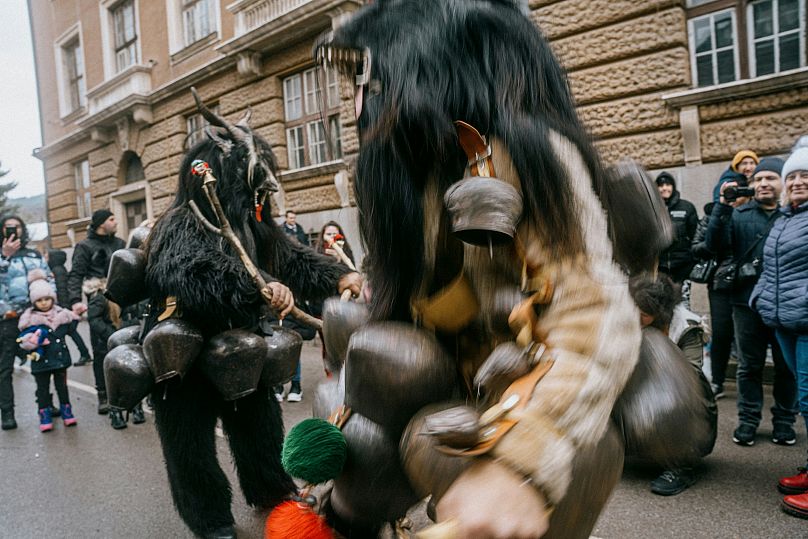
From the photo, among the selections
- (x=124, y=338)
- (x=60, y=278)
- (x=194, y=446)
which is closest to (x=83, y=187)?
(x=60, y=278)

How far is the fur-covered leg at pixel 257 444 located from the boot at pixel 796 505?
2616 millimetres


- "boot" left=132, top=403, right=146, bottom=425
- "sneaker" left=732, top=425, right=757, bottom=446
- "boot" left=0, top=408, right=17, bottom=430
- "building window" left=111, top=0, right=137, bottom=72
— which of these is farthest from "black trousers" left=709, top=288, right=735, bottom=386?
"building window" left=111, top=0, right=137, bottom=72

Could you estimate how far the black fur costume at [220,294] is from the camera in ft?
8.89

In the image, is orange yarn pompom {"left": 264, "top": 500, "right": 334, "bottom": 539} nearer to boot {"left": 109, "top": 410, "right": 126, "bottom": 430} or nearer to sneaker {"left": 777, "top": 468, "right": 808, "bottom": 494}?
sneaker {"left": 777, "top": 468, "right": 808, "bottom": 494}

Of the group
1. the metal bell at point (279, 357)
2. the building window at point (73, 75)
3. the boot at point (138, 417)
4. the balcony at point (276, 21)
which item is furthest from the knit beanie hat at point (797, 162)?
the building window at point (73, 75)

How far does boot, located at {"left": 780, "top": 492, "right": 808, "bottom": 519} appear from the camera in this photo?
9.64ft

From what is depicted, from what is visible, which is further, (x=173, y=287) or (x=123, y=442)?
(x=123, y=442)

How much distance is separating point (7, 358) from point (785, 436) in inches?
259

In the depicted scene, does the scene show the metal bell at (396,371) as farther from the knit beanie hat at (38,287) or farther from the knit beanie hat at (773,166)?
the knit beanie hat at (38,287)

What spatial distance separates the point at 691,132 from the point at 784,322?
4057 mm

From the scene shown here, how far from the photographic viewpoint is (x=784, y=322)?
3.36 metres

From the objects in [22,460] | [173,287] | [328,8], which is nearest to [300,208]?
[328,8]

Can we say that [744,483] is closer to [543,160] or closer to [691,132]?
[543,160]

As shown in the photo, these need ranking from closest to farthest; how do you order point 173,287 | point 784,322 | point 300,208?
point 173,287
point 784,322
point 300,208
